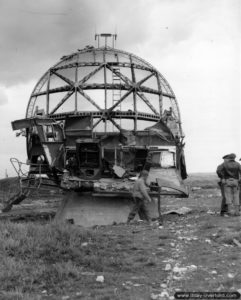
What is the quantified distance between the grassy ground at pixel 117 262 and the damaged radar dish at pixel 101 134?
365 centimetres

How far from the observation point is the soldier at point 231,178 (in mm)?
10877

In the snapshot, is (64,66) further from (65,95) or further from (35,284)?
(35,284)

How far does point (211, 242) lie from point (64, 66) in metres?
11.4

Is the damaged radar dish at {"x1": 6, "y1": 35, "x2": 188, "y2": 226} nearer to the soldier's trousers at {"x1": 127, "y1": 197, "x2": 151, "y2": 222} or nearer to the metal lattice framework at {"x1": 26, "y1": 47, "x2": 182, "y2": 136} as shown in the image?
the metal lattice framework at {"x1": 26, "y1": 47, "x2": 182, "y2": 136}

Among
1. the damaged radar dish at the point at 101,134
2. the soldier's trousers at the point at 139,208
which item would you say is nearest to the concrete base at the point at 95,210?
the damaged radar dish at the point at 101,134

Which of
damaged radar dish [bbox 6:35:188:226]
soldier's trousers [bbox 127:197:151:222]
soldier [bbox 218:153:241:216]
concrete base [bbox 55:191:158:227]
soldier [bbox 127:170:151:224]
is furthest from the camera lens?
damaged radar dish [bbox 6:35:188:226]

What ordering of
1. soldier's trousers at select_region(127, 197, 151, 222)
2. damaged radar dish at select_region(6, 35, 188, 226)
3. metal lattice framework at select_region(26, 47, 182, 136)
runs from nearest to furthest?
soldier's trousers at select_region(127, 197, 151, 222) → damaged radar dish at select_region(6, 35, 188, 226) → metal lattice framework at select_region(26, 47, 182, 136)

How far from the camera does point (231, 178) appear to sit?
10906 millimetres

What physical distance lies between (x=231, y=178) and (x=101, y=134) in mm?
5314

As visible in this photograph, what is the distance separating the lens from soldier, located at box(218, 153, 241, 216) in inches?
428

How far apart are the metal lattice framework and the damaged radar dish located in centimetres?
3

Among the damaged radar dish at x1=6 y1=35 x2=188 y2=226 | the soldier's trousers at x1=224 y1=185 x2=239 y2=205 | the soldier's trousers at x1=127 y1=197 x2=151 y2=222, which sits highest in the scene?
the damaged radar dish at x1=6 y1=35 x2=188 y2=226

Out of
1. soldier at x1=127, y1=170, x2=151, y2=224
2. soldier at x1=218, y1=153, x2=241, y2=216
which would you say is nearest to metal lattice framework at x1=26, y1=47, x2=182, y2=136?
soldier at x1=127, y1=170, x2=151, y2=224

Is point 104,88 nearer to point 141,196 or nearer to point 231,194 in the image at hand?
point 141,196
